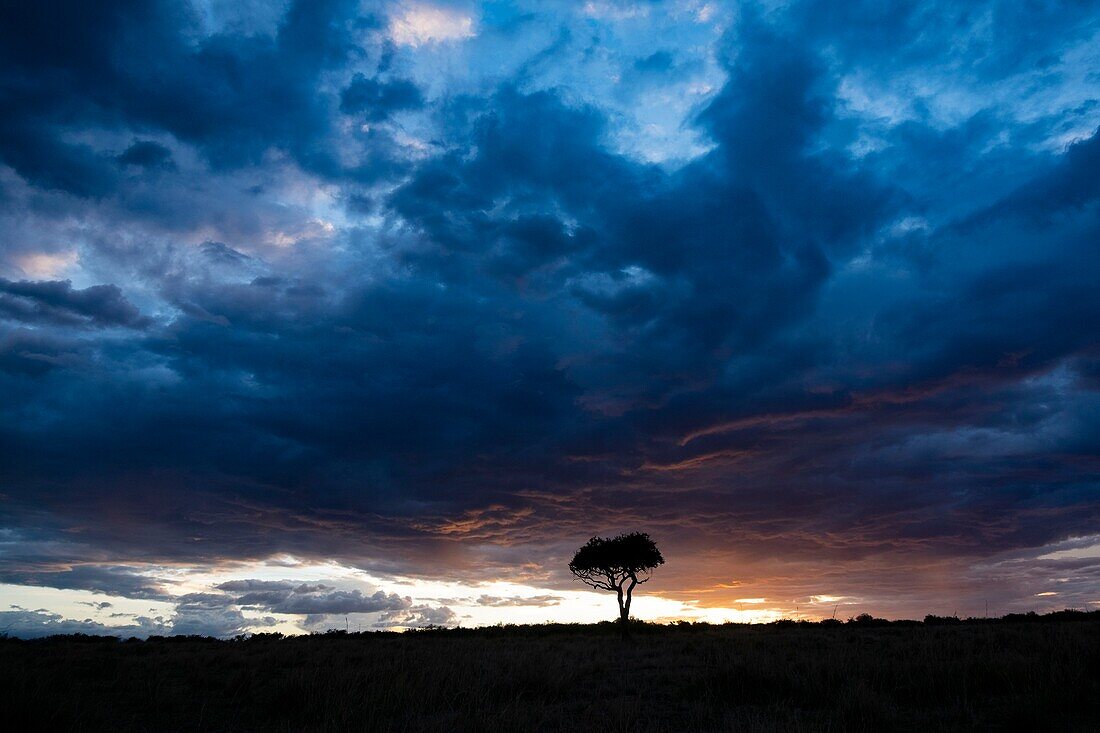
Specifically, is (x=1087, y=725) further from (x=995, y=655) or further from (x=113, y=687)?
(x=113, y=687)

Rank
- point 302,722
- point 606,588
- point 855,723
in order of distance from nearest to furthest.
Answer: point 855,723 → point 302,722 → point 606,588

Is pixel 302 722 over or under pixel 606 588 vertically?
under

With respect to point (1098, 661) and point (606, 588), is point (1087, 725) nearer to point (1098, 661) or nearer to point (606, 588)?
point (1098, 661)

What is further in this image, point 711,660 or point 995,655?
point 711,660

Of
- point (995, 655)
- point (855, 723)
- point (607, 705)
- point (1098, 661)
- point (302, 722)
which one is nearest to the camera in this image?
point (855, 723)

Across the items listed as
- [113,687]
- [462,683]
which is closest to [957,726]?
[462,683]

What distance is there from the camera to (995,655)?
1459 centimetres

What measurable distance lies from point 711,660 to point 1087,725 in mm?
10939

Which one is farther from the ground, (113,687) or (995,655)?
(995,655)

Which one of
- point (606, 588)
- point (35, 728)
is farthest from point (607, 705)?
point (606, 588)

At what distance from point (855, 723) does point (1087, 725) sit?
3140 millimetres

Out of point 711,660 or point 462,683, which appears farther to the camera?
point 711,660

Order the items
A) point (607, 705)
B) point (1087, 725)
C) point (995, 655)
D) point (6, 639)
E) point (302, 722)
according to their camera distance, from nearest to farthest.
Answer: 1. point (1087, 725)
2. point (302, 722)
3. point (607, 705)
4. point (995, 655)
5. point (6, 639)

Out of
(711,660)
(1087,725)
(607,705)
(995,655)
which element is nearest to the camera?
(1087,725)
